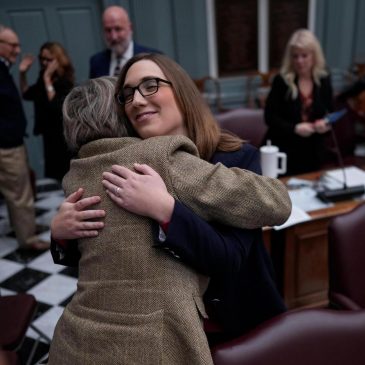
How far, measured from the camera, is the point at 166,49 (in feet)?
14.6

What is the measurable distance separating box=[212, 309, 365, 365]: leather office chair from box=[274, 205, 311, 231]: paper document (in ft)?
3.11

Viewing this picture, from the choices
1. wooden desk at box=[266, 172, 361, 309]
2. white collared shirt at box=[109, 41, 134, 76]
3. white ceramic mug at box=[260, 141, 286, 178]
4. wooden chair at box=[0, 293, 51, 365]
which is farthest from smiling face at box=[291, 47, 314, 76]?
wooden chair at box=[0, 293, 51, 365]

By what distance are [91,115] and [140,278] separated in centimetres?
42

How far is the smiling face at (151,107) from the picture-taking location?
40.6 inches

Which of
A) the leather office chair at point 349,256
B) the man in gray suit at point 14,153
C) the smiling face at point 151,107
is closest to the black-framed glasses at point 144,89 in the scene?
the smiling face at point 151,107

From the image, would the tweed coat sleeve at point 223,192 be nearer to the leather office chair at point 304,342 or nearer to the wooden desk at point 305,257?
the leather office chair at point 304,342

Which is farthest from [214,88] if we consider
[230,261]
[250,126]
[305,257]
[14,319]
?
[230,261]

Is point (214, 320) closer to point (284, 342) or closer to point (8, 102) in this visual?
point (284, 342)

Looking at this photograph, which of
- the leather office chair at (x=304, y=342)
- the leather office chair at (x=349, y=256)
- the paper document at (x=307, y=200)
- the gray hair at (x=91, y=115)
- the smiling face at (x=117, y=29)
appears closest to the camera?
the leather office chair at (x=304, y=342)

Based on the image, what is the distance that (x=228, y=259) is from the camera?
2.98 feet

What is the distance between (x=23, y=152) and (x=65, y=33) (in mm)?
1904

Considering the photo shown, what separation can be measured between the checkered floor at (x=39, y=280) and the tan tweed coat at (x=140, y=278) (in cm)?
150

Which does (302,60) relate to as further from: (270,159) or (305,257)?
(305,257)

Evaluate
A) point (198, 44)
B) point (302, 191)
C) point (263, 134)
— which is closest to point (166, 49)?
point (198, 44)
